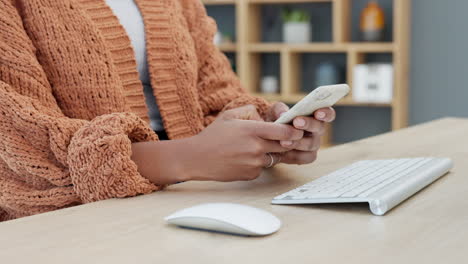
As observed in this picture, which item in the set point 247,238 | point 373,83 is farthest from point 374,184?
point 373,83

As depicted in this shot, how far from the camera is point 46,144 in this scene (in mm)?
1037

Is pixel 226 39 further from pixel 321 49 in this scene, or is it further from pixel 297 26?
pixel 321 49

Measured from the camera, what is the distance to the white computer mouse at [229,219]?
757 mm

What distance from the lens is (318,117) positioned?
41.4 inches

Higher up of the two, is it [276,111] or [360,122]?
[276,111]

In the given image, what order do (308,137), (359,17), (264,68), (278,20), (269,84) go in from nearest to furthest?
(308,137), (359,17), (269,84), (278,20), (264,68)

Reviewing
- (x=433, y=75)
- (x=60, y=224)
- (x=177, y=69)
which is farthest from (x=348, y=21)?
(x=60, y=224)

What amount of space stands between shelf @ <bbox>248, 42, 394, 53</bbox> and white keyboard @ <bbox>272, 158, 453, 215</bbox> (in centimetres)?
287

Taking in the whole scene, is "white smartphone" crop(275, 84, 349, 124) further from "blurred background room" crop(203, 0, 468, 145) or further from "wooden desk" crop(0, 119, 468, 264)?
"blurred background room" crop(203, 0, 468, 145)

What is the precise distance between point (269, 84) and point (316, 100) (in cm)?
340

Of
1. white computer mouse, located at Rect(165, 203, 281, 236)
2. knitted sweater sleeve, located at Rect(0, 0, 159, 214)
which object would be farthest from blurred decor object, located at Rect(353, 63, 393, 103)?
white computer mouse, located at Rect(165, 203, 281, 236)

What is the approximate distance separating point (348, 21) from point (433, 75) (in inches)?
24.5

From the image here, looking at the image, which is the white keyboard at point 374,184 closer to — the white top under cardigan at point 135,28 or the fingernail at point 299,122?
the fingernail at point 299,122

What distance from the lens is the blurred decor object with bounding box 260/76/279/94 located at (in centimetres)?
434
